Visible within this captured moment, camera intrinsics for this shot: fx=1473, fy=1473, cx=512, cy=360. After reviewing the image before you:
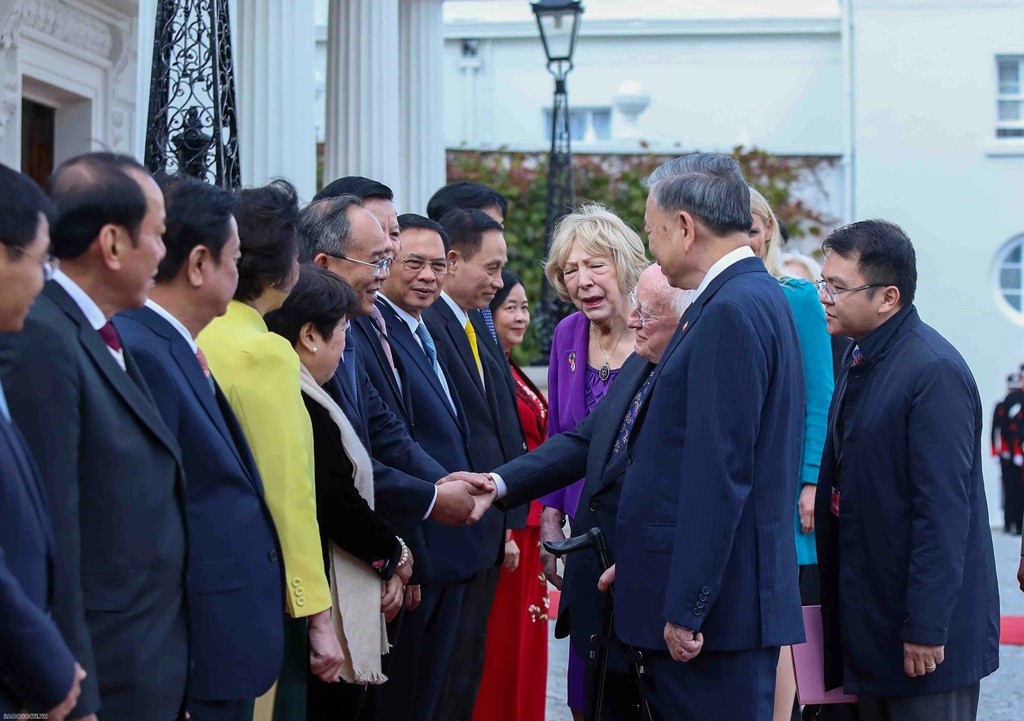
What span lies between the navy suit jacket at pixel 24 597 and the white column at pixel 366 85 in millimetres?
8003

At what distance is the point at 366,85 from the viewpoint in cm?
1052

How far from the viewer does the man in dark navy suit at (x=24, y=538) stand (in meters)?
2.45

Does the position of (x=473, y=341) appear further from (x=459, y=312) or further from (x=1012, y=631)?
(x=1012, y=631)

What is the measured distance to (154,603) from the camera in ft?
9.84

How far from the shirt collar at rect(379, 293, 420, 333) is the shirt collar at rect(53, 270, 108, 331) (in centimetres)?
239

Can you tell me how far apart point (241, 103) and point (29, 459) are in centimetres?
591

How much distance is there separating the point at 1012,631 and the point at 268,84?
5750 mm

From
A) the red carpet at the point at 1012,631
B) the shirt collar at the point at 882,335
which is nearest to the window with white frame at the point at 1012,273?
the red carpet at the point at 1012,631

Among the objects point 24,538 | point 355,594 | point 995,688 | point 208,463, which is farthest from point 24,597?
point 995,688

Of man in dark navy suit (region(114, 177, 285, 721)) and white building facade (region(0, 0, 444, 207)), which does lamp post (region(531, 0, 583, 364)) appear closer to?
white building facade (region(0, 0, 444, 207))

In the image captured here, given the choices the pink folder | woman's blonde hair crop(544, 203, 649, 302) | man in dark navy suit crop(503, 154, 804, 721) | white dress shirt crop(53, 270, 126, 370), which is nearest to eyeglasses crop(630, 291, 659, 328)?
man in dark navy suit crop(503, 154, 804, 721)

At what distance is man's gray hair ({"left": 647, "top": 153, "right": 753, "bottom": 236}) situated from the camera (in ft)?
13.4

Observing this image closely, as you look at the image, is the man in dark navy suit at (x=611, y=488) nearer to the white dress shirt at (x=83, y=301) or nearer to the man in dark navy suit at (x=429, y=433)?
the man in dark navy suit at (x=429, y=433)

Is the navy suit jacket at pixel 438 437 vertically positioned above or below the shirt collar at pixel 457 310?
below
